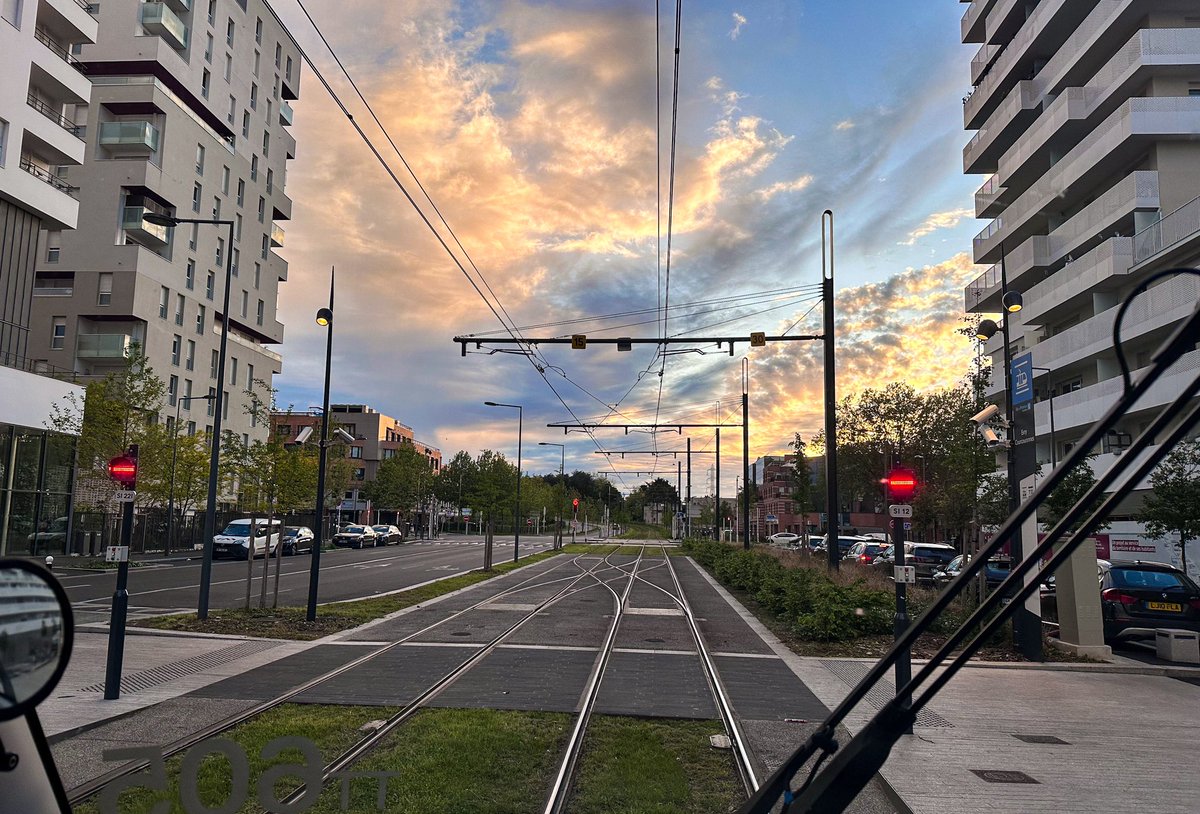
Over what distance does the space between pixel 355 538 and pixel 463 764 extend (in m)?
51.4

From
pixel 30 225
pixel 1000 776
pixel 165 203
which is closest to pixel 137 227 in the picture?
pixel 165 203

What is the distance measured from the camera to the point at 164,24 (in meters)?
47.5

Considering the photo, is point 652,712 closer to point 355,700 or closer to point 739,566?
point 355,700

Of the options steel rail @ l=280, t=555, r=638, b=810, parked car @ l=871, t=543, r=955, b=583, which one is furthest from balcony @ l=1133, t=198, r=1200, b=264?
steel rail @ l=280, t=555, r=638, b=810

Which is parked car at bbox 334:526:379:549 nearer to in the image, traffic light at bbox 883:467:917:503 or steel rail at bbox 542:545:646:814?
steel rail at bbox 542:545:646:814

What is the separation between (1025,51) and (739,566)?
3292 centimetres

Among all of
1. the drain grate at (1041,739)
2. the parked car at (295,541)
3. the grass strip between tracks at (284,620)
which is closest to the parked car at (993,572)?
the drain grate at (1041,739)

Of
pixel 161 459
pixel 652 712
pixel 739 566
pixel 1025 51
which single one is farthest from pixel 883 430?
pixel 652 712

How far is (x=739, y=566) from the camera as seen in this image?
84.7 feet

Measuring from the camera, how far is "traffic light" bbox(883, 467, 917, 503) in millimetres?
10828

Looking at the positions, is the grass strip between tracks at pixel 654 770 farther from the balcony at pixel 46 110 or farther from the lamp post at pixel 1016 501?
the balcony at pixel 46 110

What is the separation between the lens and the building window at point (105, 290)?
150 feet

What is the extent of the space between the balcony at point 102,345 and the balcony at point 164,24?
18486 millimetres

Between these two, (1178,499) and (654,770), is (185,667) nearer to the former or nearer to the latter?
(654,770)
